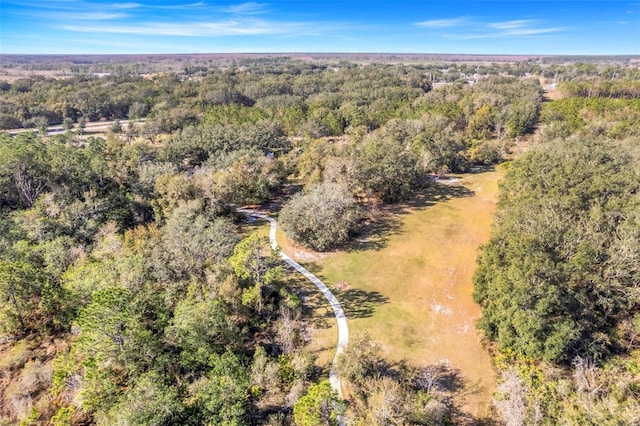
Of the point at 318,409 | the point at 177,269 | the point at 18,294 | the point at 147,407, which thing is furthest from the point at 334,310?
the point at 18,294

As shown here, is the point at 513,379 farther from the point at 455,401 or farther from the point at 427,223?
the point at 427,223

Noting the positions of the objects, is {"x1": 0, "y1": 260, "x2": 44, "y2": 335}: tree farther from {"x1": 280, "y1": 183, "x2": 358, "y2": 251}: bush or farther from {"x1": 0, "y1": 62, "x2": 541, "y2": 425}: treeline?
{"x1": 280, "y1": 183, "x2": 358, "y2": 251}: bush

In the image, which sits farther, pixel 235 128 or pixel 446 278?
pixel 235 128

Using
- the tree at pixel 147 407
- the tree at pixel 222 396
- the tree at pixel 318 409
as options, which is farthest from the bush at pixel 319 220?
the tree at pixel 147 407

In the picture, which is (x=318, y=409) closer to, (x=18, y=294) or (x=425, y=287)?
(x=425, y=287)

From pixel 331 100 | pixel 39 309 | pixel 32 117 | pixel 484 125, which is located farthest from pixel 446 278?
pixel 32 117

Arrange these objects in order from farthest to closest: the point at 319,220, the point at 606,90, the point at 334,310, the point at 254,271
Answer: the point at 606,90, the point at 319,220, the point at 334,310, the point at 254,271

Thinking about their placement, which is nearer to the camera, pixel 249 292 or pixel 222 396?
pixel 222 396

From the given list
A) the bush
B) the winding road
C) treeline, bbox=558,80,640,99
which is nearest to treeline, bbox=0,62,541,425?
the bush
